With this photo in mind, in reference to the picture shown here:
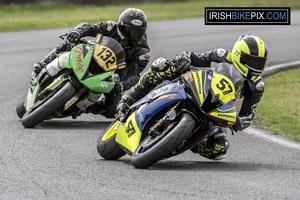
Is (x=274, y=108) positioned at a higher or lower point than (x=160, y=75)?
lower

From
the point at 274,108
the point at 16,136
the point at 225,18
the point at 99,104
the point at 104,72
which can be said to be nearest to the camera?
the point at 16,136

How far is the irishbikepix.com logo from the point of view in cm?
2359

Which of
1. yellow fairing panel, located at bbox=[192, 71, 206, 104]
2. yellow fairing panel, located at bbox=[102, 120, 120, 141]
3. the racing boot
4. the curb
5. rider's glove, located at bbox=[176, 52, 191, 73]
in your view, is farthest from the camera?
the curb

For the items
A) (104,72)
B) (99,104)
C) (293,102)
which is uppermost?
(104,72)

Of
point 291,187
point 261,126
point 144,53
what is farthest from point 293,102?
point 291,187

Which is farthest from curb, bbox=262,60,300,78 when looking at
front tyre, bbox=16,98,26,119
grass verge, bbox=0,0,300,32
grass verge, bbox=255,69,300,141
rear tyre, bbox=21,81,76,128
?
grass verge, bbox=0,0,300,32

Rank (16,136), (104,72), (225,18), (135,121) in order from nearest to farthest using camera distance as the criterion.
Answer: (135,121)
(16,136)
(104,72)
(225,18)

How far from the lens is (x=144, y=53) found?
9.12m

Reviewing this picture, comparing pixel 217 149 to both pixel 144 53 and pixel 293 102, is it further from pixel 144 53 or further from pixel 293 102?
pixel 293 102

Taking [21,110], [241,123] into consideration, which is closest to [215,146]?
[241,123]

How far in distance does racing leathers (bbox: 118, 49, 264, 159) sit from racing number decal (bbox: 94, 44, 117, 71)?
4.71 ft

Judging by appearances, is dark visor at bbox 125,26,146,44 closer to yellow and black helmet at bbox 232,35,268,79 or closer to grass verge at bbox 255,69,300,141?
grass verge at bbox 255,69,300,141

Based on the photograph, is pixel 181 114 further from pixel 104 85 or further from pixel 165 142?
pixel 104 85

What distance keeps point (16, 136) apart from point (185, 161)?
79.9 inches
